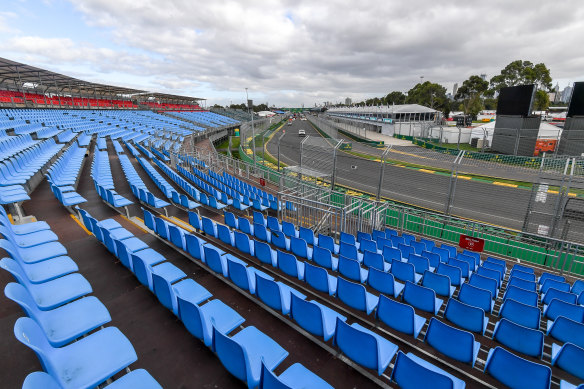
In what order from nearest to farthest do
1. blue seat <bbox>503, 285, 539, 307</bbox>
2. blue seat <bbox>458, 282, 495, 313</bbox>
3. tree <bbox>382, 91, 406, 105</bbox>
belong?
blue seat <bbox>458, 282, 495, 313</bbox> → blue seat <bbox>503, 285, 539, 307</bbox> → tree <bbox>382, 91, 406, 105</bbox>

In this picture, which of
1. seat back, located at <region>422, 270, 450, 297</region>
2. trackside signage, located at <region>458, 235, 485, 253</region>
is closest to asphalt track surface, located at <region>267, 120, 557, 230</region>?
trackside signage, located at <region>458, 235, 485, 253</region>

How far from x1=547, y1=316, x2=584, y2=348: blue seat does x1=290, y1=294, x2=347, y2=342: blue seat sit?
314cm

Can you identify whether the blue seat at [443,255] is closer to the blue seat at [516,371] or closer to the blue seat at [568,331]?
the blue seat at [568,331]

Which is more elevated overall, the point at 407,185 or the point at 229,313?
the point at 229,313

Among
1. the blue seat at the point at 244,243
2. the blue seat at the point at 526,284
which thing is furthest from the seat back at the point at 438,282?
the blue seat at the point at 244,243

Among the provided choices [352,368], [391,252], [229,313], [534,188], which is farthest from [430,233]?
[229,313]

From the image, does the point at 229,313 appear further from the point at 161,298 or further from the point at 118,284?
the point at 118,284

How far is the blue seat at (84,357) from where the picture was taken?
2.16m

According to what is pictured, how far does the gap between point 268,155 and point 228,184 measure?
19514 millimetres

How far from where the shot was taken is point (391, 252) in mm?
6266

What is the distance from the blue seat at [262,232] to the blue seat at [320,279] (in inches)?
84.2

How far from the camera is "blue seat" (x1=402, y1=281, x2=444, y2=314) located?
163 inches

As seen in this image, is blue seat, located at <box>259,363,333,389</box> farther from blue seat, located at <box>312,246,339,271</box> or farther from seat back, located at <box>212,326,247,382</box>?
blue seat, located at <box>312,246,339,271</box>

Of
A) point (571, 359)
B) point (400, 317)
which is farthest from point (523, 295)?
point (400, 317)
